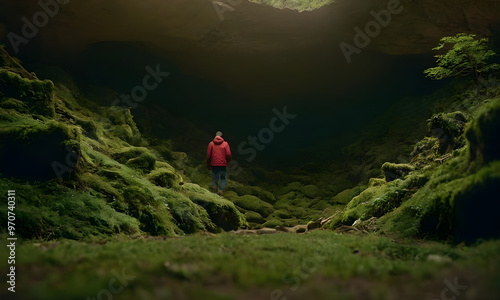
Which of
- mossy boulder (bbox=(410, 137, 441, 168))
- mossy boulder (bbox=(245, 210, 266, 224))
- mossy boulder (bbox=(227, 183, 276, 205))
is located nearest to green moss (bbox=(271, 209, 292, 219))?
mossy boulder (bbox=(245, 210, 266, 224))

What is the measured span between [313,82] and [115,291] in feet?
111

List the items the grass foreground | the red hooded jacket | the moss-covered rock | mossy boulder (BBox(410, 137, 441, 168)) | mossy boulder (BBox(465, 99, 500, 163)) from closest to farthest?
1. the grass foreground
2. mossy boulder (BBox(465, 99, 500, 163))
3. the moss-covered rock
4. mossy boulder (BBox(410, 137, 441, 168))
5. the red hooded jacket

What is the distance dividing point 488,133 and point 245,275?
494 centimetres

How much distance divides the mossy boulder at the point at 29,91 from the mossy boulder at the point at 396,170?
13.1 metres

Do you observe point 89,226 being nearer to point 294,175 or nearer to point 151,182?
point 151,182

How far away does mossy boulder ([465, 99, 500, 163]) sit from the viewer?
242 inches

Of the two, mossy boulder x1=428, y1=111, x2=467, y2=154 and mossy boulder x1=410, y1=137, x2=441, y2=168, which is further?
mossy boulder x1=410, y1=137, x2=441, y2=168

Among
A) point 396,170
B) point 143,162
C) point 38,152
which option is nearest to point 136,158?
point 143,162

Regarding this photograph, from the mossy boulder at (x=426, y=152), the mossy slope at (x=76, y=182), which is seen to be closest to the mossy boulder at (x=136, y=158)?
the mossy slope at (x=76, y=182)

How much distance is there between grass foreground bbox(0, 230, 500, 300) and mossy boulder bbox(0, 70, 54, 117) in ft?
27.9

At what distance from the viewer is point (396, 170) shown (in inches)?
570

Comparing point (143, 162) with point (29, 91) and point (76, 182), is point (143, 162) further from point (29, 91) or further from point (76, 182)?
point (76, 182)

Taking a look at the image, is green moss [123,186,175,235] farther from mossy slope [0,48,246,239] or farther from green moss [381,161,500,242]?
green moss [381,161,500,242]

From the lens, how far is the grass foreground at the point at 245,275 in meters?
3.48
